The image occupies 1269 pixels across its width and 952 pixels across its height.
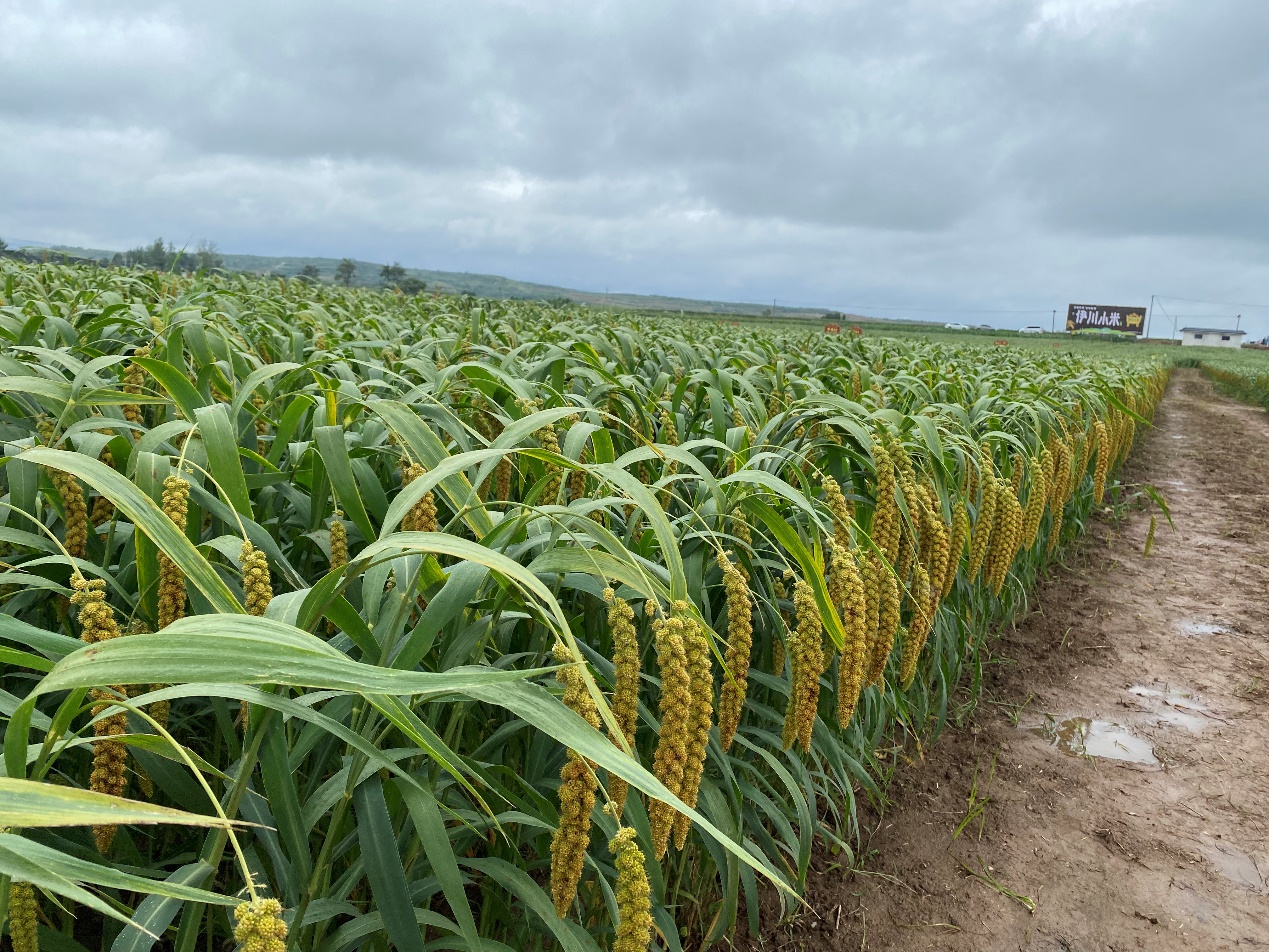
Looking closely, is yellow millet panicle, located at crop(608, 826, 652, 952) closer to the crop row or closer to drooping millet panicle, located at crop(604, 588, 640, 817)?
the crop row

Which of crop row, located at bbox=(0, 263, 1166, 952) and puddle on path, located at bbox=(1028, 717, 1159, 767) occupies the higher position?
crop row, located at bbox=(0, 263, 1166, 952)

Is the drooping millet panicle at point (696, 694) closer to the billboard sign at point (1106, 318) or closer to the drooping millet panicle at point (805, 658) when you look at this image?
the drooping millet panicle at point (805, 658)

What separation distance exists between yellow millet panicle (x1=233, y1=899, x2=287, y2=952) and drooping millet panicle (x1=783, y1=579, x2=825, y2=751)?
896mm

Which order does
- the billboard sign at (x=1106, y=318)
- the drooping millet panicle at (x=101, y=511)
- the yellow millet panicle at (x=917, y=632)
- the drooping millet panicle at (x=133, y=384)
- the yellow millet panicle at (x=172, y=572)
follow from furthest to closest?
the billboard sign at (x=1106, y=318) < the yellow millet panicle at (x=917, y=632) < the drooping millet panicle at (x=133, y=384) < the drooping millet panicle at (x=101, y=511) < the yellow millet panicle at (x=172, y=572)

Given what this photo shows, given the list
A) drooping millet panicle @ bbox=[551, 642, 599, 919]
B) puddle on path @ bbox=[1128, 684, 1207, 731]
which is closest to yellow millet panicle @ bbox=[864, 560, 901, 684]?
drooping millet panicle @ bbox=[551, 642, 599, 919]

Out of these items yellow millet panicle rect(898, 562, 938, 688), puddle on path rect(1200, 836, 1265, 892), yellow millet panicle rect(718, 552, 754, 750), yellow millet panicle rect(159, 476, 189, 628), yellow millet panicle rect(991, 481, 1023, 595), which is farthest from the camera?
puddle on path rect(1200, 836, 1265, 892)

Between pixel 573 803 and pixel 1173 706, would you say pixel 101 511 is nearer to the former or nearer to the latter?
pixel 573 803

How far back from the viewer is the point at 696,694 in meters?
1.07

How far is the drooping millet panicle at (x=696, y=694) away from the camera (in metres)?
0.98

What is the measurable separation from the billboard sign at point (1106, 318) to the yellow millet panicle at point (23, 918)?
86742 millimetres

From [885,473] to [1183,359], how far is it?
53088 mm

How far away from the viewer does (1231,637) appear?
4.84 m

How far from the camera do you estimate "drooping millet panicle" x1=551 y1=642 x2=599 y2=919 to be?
875mm

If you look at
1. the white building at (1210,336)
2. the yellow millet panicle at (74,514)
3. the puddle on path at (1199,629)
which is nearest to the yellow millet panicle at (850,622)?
the yellow millet panicle at (74,514)
